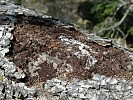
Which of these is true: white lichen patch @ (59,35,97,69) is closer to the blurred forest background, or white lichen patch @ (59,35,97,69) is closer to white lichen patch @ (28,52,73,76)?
white lichen patch @ (28,52,73,76)

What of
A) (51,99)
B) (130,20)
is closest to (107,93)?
(51,99)

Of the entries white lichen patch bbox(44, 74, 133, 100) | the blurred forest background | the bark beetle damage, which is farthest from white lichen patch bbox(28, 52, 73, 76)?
the blurred forest background

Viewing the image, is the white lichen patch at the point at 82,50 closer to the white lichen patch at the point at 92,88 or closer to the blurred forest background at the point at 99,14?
the white lichen patch at the point at 92,88

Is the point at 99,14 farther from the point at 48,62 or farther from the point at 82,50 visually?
the point at 48,62

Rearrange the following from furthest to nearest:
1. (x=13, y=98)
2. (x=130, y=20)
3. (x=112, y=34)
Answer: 1. (x=130, y=20)
2. (x=112, y=34)
3. (x=13, y=98)

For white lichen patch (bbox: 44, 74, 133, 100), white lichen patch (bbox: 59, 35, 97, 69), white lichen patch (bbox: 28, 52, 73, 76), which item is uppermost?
white lichen patch (bbox: 59, 35, 97, 69)

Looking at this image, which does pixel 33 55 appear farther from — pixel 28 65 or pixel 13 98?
pixel 13 98
